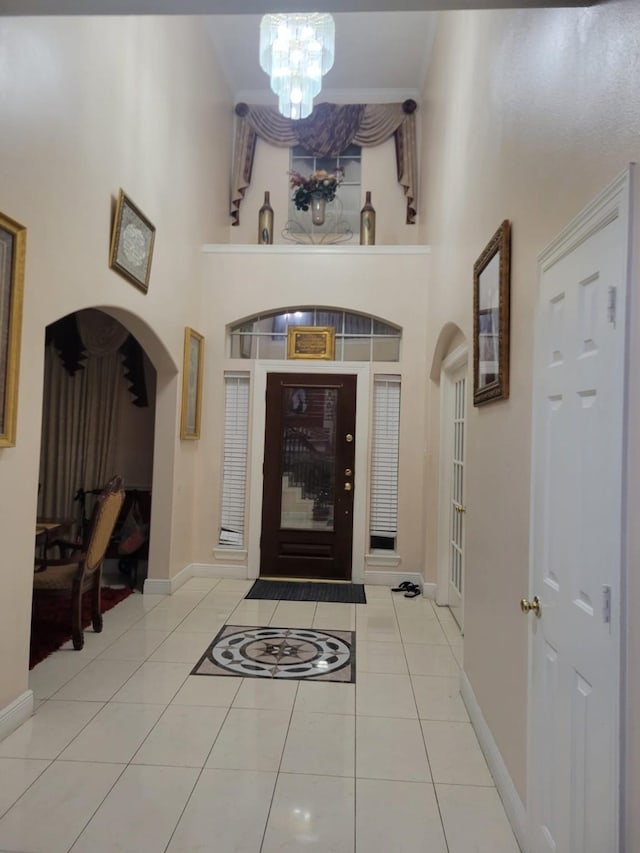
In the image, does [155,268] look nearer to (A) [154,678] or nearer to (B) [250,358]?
(B) [250,358]

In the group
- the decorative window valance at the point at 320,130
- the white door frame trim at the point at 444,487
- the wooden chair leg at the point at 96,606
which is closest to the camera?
the wooden chair leg at the point at 96,606

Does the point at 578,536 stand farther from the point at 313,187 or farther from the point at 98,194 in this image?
the point at 313,187

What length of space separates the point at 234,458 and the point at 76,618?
2332mm

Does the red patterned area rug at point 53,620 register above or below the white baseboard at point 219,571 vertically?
below

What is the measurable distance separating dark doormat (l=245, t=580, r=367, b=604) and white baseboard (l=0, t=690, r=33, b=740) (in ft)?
7.68

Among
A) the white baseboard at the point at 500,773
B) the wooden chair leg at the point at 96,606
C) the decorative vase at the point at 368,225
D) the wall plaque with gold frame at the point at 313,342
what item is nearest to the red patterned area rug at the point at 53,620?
the wooden chair leg at the point at 96,606

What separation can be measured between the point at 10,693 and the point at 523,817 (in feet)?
7.39

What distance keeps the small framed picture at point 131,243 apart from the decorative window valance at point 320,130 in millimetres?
2727

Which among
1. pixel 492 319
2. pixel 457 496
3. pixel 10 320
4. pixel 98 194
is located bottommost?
pixel 457 496

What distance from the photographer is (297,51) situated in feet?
14.5

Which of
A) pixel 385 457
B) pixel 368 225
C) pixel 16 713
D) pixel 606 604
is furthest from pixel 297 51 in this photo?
pixel 16 713

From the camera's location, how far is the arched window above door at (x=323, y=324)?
551 centimetres

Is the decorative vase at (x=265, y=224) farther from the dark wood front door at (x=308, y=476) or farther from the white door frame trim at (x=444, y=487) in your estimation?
the white door frame trim at (x=444, y=487)

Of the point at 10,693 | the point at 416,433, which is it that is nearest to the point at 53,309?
the point at 10,693
